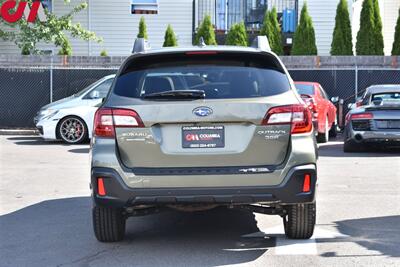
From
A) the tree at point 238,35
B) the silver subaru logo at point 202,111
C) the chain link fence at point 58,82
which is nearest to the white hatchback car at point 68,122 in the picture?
the chain link fence at point 58,82

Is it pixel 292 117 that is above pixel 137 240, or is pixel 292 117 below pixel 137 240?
above

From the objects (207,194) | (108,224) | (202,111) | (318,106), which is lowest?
(108,224)

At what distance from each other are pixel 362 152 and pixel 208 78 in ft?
30.5

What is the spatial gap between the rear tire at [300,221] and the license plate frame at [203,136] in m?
1.02

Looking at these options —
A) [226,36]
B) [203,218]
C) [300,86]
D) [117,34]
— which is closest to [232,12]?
[226,36]

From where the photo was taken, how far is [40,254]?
6391 millimetres

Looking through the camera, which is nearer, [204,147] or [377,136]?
[204,147]

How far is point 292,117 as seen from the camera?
6.04 metres

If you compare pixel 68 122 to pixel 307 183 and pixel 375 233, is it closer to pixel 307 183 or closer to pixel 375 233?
pixel 375 233

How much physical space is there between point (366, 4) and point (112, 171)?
2092 cm

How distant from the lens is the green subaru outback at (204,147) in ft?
19.4

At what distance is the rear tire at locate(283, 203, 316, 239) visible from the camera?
644 cm

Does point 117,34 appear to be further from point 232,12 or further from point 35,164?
point 35,164

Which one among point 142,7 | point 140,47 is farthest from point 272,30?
point 140,47
